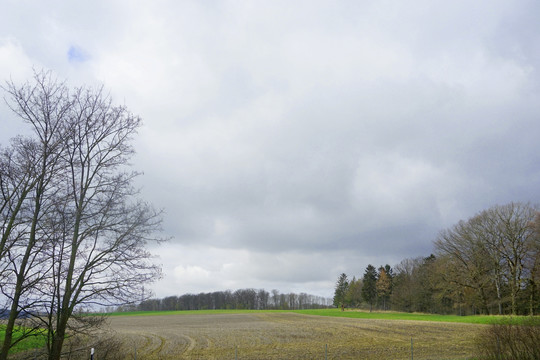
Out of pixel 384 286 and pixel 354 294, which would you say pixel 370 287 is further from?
pixel 354 294

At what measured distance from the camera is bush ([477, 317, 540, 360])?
16.8 m

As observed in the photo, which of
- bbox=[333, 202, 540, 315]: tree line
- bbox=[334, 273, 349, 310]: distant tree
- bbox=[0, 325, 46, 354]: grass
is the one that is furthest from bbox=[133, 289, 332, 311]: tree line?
bbox=[0, 325, 46, 354]: grass

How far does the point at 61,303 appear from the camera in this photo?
13055 millimetres

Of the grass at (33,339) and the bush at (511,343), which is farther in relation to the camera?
the bush at (511,343)

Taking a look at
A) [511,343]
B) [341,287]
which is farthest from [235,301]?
[511,343]

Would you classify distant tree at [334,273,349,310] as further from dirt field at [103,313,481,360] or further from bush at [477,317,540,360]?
bush at [477,317,540,360]

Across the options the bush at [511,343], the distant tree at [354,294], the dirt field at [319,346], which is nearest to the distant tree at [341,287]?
the distant tree at [354,294]

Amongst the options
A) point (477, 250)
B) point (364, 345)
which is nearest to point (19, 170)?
point (364, 345)

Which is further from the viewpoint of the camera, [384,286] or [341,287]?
[341,287]

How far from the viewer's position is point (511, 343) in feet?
58.2

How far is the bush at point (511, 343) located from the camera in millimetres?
16812

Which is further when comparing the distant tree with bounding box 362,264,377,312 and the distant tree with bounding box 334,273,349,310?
the distant tree with bounding box 334,273,349,310

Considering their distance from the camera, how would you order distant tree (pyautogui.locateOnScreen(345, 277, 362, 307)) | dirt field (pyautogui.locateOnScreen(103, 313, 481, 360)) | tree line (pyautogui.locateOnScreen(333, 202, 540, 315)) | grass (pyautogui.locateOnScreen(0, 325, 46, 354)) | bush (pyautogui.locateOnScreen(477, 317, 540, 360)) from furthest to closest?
distant tree (pyautogui.locateOnScreen(345, 277, 362, 307)), tree line (pyautogui.locateOnScreen(333, 202, 540, 315)), dirt field (pyautogui.locateOnScreen(103, 313, 481, 360)), bush (pyautogui.locateOnScreen(477, 317, 540, 360)), grass (pyautogui.locateOnScreen(0, 325, 46, 354))

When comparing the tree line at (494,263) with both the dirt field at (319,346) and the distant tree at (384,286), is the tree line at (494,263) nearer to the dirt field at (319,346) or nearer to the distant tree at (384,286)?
the dirt field at (319,346)
